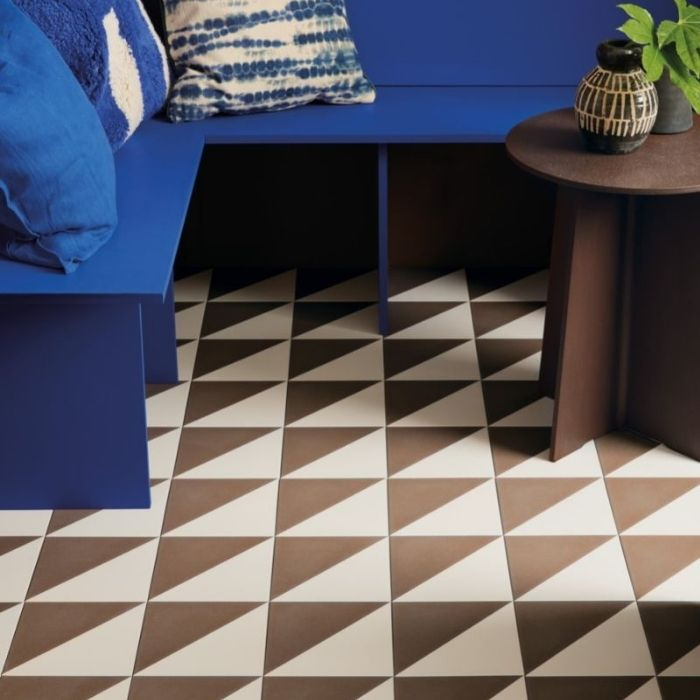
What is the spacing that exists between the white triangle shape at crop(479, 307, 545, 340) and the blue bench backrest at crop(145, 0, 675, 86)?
29.9 inches

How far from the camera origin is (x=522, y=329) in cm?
395

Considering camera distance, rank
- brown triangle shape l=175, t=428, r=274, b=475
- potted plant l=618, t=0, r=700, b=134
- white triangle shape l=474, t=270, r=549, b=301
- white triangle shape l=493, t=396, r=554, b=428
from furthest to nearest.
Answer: white triangle shape l=474, t=270, r=549, b=301, white triangle shape l=493, t=396, r=554, b=428, brown triangle shape l=175, t=428, r=274, b=475, potted plant l=618, t=0, r=700, b=134

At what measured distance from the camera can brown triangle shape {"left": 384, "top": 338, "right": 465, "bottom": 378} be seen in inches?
148

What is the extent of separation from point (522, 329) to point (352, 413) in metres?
0.71

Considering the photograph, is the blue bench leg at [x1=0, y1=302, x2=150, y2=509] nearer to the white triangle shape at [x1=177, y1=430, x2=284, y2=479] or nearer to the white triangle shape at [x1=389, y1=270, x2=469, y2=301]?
the white triangle shape at [x1=177, y1=430, x2=284, y2=479]

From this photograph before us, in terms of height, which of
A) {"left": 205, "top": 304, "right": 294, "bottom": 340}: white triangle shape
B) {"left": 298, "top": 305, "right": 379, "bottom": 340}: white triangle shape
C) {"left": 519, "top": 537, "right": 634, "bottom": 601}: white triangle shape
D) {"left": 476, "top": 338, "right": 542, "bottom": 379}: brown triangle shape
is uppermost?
{"left": 476, "top": 338, "right": 542, "bottom": 379}: brown triangle shape

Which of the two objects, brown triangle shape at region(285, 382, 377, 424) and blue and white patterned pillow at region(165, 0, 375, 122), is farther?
blue and white patterned pillow at region(165, 0, 375, 122)

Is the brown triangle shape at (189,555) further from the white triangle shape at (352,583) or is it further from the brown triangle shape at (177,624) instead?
the white triangle shape at (352,583)

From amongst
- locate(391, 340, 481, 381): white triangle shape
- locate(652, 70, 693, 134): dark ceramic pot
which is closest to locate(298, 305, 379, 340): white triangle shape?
locate(391, 340, 481, 381): white triangle shape

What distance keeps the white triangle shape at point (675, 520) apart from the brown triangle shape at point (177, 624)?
94 cm

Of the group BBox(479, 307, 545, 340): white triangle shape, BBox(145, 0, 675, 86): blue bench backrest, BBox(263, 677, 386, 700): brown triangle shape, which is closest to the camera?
BBox(263, 677, 386, 700): brown triangle shape

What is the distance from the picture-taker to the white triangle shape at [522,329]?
12.8 ft

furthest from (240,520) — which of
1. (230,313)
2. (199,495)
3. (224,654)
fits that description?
(230,313)

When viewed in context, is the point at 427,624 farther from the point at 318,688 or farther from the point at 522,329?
the point at 522,329
